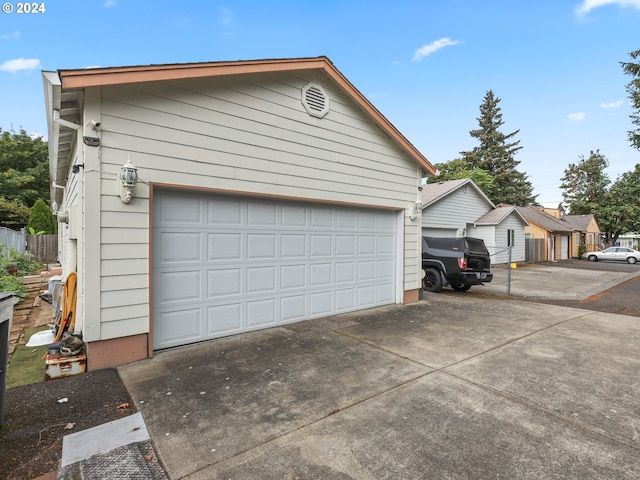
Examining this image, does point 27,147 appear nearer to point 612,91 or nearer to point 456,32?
point 456,32

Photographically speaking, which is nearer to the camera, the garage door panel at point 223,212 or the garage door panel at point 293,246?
the garage door panel at point 223,212

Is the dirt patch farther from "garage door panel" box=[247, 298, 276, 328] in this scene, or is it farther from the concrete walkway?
"garage door panel" box=[247, 298, 276, 328]

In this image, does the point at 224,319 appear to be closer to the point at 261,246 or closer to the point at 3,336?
the point at 261,246

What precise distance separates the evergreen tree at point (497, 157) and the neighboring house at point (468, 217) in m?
18.5

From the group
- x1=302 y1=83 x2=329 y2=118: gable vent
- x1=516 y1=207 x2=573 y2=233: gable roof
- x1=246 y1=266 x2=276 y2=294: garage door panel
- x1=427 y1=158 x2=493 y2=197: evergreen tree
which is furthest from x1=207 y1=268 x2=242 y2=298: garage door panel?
x1=427 y1=158 x2=493 y2=197: evergreen tree

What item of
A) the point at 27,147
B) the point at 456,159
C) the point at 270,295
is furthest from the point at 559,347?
the point at 456,159

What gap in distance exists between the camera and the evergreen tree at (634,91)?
11.5m

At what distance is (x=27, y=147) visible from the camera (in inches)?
852

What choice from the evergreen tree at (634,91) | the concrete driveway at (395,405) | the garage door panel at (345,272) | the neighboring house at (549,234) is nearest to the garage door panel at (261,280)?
the concrete driveway at (395,405)

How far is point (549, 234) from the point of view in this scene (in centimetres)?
2347

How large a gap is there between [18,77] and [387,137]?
1191 cm

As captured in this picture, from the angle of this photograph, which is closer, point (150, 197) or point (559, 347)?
point (150, 197)

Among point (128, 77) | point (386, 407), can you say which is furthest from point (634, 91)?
point (128, 77)

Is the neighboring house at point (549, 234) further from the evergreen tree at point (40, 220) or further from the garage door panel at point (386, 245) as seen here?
the evergreen tree at point (40, 220)
